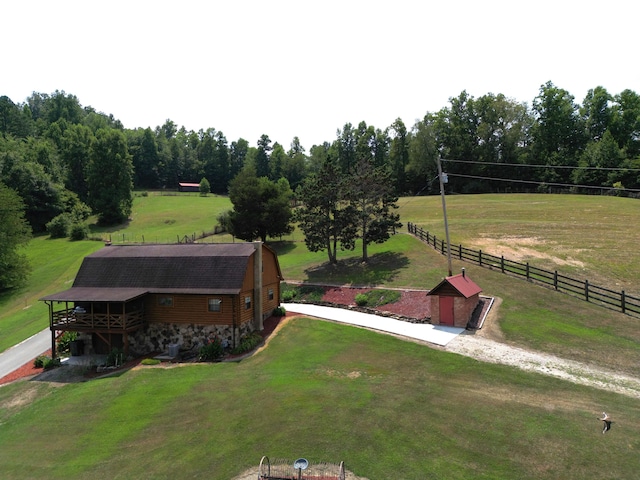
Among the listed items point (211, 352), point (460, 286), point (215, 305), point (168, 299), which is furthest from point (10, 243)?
point (460, 286)

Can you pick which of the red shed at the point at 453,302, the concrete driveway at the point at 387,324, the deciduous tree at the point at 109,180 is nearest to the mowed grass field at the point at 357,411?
the concrete driveway at the point at 387,324

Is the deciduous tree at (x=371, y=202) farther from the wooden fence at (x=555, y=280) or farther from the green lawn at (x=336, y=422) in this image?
the green lawn at (x=336, y=422)

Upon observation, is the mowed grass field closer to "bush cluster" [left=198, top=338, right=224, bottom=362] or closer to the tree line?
"bush cluster" [left=198, top=338, right=224, bottom=362]

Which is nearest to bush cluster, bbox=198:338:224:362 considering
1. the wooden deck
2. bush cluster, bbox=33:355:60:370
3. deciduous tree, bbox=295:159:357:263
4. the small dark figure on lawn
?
the wooden deck

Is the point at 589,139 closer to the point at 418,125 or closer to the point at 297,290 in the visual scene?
the point at 418,125

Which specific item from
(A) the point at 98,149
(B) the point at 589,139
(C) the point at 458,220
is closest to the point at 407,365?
(C) the point at 458,220

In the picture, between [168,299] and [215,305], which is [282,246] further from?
[215,305]
